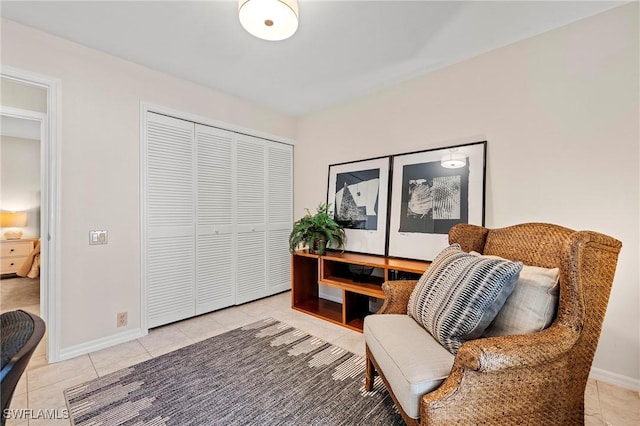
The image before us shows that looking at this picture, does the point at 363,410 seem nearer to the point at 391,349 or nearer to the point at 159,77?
the point at 391,349

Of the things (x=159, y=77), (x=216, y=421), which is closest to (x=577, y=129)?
(x=216, y=421)

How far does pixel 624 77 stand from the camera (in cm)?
174

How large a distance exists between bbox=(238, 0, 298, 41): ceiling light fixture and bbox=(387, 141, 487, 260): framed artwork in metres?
1.60

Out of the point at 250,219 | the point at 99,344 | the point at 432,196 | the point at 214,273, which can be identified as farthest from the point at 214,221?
the point at 432,196

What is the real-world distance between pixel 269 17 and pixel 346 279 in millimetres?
2246

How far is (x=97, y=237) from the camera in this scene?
7.39ft

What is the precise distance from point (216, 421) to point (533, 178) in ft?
8.49

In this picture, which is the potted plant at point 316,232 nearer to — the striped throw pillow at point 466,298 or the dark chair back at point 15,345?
the striped throw pillow at point 466,298

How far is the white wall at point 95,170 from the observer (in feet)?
6.83

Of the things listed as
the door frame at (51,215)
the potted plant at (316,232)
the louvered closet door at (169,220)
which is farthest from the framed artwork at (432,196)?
the door frame at (51,215)

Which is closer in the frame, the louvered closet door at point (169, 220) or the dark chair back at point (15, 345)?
the dark chair back at point (15, 345)

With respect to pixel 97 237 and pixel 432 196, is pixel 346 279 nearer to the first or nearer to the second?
pixel 432 196

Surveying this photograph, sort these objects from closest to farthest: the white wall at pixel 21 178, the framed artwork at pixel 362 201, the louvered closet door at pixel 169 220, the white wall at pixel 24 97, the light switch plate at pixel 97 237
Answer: the light switch plate at pixel 97 237 → the white wall at pixel 24 97 → the louvered closet door at pixel 169 220 → the framed artwork at pixel 362 201 → the white wall at pixel 21 178

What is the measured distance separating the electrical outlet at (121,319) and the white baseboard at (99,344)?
8cm
